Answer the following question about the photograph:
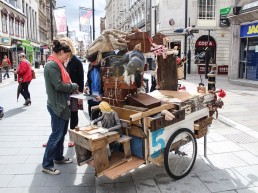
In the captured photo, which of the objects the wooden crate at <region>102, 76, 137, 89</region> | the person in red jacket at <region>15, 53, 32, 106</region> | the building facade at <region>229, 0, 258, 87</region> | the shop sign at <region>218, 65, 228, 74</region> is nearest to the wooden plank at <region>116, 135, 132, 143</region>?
the wooden crate at <region>102, 76, 137, 89</region>

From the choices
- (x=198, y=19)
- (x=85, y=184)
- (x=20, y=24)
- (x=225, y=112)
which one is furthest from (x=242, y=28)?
(x=20, y=24)

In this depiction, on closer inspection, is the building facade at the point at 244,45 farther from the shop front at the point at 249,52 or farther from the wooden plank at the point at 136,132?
the wooden plank at the point at 136,132

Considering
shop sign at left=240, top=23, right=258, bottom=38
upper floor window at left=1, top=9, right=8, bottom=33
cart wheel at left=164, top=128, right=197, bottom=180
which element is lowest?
cart wheel at left=164, top=128, right=197, bottom=180

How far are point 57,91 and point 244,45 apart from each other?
14.2 meters

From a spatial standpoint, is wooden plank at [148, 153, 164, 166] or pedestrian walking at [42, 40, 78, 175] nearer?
wooden plank at [148, 153, 164, 166]

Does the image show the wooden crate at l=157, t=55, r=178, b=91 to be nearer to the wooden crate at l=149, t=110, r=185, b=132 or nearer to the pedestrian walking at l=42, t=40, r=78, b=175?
the wooden crate at l=149, t=110, r=185, b=132

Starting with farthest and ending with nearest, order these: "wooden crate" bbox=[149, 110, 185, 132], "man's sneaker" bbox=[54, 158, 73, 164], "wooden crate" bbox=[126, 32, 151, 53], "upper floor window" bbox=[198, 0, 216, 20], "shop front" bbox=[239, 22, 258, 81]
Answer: "upper floor window" bbox=[198, 0, 216, 20], "shop front" bbox=[239, 22, 258, 81], "man's sneaker" bbox=[54, 158, 73, 164], "wooden crate" bbox=[126, 32, 151, 53], "wooden crate" bbox=[149, 110, 185, 132]

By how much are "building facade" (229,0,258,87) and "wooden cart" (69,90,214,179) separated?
1105 cm

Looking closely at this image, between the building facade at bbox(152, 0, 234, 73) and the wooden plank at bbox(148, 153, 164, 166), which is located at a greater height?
the building facade at bbox(152, 0, 234, 73)

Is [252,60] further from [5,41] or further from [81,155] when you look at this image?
[5,41]

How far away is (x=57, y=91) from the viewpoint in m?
3.79

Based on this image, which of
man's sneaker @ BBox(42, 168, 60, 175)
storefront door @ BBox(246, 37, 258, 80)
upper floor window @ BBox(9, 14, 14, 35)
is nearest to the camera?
man's sneaker @ BBox(42, 168, 60, 175)

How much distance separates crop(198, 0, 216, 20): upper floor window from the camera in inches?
1017

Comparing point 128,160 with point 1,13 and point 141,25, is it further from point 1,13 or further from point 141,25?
point 141,25
